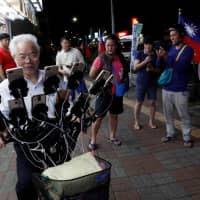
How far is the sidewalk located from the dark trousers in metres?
0.53

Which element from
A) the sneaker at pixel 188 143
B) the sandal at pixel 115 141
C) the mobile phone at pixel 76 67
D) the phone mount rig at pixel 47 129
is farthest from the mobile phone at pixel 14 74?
the sneaker at pixel 188 143

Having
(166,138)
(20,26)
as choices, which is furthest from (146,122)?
(20,26)

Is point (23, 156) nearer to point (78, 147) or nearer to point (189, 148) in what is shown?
point (78, 147)

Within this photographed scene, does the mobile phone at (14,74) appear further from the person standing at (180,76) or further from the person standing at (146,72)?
the person standing at (146,72)

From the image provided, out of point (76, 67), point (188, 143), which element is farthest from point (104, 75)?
point (188, 143)

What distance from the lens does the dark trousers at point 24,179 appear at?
2252 millimetres

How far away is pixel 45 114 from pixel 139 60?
10.6ft

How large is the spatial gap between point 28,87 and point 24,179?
688 millimetres

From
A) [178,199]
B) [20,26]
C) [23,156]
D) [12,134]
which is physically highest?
[20,26]

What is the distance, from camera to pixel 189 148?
4.33 m

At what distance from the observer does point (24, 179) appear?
2250 millimetres

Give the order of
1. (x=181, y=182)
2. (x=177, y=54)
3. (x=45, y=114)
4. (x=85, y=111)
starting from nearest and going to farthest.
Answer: (x=45, y=114), (x=85, y=111), (x=181, y=182), (x=177, y=54)

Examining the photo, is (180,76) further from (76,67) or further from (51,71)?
(51,71)

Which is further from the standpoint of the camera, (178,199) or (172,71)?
(172,71)
